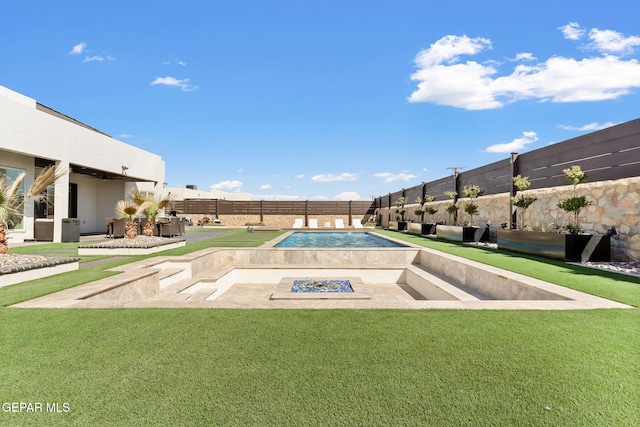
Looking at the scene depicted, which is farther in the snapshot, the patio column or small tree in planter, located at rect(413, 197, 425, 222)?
small tree in planter, located at rect(413, 197, 425, 222)

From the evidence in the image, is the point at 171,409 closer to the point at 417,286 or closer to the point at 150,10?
the point at 417,286

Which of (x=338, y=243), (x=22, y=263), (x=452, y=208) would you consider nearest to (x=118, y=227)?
(x=22, y=263)

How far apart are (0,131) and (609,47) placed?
58.4 feet

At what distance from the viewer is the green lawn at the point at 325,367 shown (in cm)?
174

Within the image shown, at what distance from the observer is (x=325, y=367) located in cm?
221

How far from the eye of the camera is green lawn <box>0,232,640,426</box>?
174 cm

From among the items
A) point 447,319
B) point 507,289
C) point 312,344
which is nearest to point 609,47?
point 507,289

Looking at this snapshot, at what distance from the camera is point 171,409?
1.78 m

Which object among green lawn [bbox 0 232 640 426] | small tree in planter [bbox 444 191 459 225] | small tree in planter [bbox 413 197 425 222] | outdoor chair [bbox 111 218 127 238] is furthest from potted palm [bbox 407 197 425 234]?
green lawn [bbox 0 232 640 426]

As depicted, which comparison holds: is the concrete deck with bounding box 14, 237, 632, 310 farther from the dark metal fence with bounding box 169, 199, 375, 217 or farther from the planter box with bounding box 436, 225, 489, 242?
the dark metal fence with bounding box 169, 199, 375, 217

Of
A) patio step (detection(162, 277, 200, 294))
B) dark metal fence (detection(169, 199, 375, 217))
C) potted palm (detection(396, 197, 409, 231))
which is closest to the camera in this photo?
patio step (detection(162, 277, 200, 294))

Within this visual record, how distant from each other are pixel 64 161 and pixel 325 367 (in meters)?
15.2

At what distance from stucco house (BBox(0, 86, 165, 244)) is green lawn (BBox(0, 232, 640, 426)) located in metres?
11.3

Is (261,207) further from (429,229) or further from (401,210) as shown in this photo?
(429,229)
